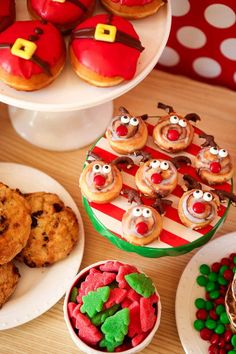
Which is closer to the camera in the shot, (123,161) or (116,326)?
(116,326)

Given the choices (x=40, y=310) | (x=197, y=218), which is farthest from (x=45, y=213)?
(x=197, y=218)

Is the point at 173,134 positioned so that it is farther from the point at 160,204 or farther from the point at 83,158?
the point at 83,158

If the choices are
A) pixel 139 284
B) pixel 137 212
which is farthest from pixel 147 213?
pixel 139 284

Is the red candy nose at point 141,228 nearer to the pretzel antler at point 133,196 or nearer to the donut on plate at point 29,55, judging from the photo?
the pretzel antler at point 133,196

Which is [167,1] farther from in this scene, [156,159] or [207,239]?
[207,239]

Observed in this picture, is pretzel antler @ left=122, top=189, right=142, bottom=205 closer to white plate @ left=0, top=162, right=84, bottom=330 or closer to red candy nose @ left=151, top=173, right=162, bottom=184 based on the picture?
red candy nose @ left=151, top=173, right=162, bottom=184
